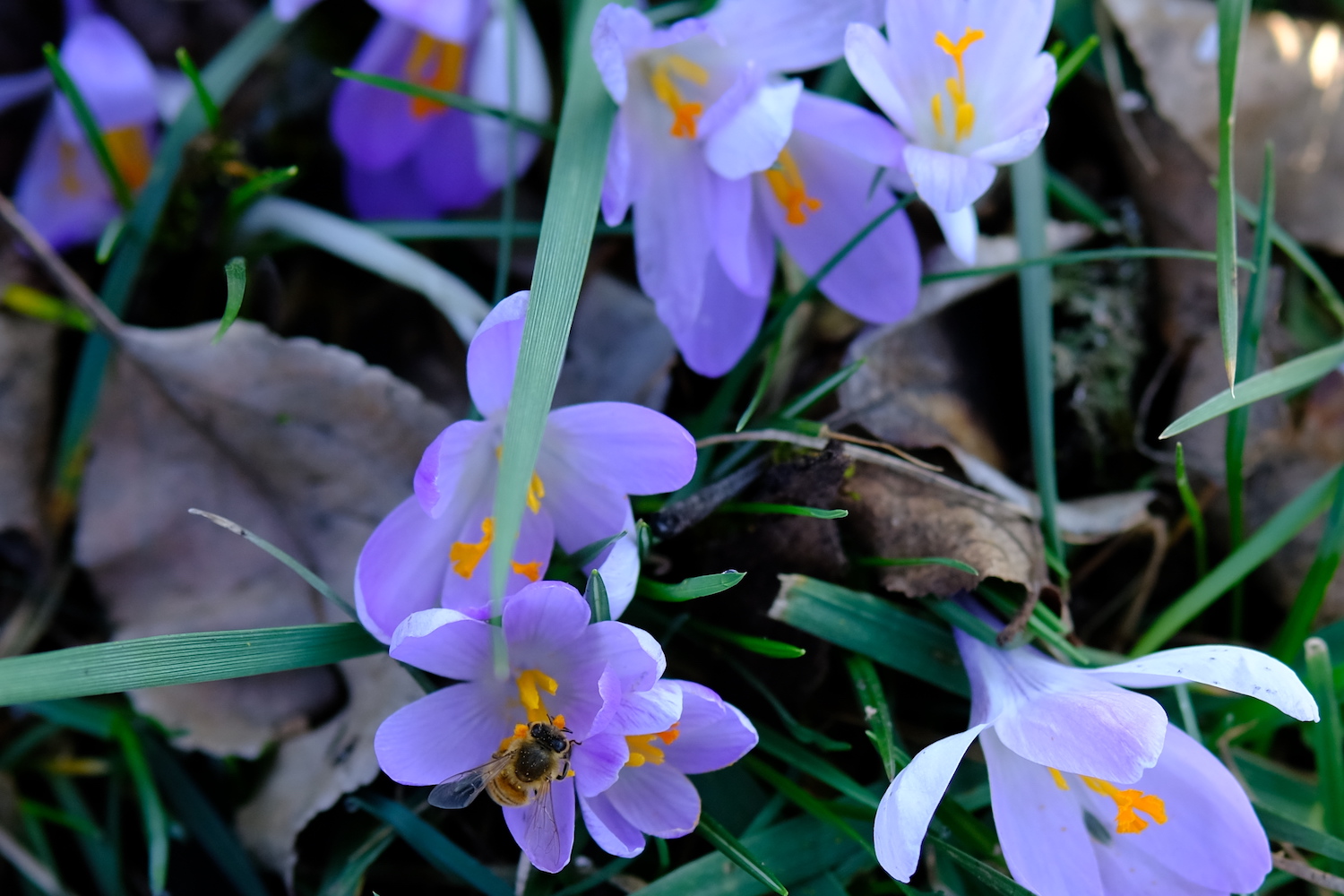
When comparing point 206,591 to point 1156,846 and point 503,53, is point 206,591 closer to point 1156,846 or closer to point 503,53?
point 503,53

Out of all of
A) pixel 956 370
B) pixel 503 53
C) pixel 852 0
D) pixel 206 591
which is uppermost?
pixel 852 0

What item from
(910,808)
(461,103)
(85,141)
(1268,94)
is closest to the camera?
(910,808)

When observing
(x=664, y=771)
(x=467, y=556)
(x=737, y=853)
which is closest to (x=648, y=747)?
(x=664, y=771)

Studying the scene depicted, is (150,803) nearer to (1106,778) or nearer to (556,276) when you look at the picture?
(556,276)

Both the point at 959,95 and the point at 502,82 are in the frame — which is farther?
the point at 502,82

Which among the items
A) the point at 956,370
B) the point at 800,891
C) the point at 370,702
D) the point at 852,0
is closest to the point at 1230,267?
the point at 956,370

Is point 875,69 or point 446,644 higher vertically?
point 875,69

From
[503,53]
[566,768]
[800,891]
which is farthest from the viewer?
[503,53]

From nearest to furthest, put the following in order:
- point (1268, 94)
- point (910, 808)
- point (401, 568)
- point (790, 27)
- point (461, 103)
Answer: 1. point (910, 808)
2. point (401, 568)
3. point (790, 27)
4. point (461, 103)
5. point (1268, 94)
